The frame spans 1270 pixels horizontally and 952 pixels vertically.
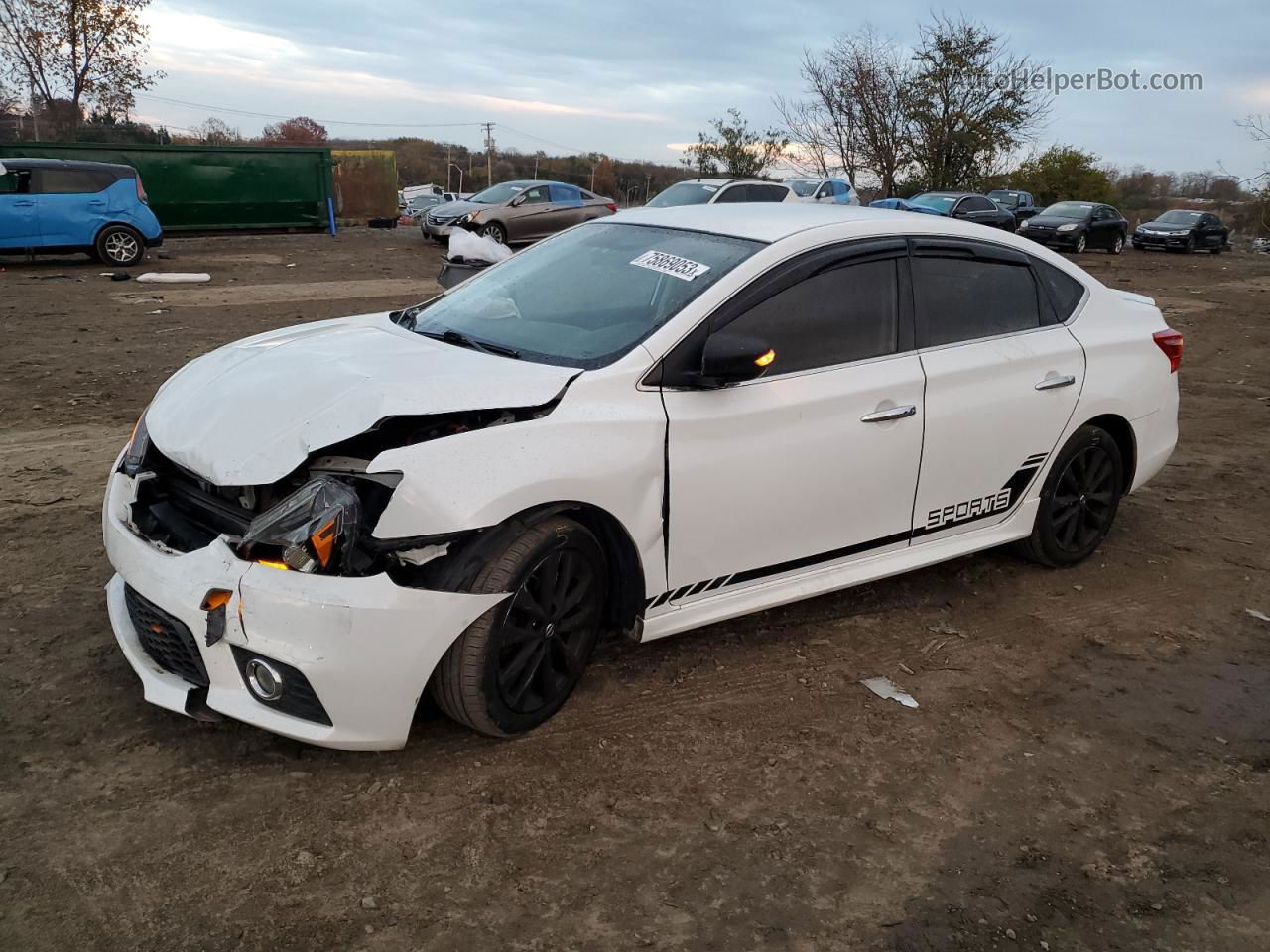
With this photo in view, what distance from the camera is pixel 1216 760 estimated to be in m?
3.29

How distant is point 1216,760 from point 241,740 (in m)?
3.18

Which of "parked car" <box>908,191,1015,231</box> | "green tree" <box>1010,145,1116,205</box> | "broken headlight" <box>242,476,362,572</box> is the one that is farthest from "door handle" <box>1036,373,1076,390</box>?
"green tree" <box>1010,145,1116,205</box>

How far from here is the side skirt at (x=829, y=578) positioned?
3395 millimetres

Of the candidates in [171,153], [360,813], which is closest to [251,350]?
[360,813]

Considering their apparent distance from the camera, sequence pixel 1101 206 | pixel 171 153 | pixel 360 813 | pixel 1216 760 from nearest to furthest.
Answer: pixel 360 813 → pixel 1216 760 → pixel 171 153 → pixel 1101 206

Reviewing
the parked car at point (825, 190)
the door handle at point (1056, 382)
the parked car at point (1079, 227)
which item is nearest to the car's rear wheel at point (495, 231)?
the parked car at point (825, 190)

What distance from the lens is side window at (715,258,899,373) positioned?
3510 millimetres

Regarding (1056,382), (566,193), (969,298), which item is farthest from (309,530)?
(566,193)

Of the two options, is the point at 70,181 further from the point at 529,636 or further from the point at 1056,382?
the point at 1056,382

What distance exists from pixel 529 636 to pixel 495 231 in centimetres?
1799

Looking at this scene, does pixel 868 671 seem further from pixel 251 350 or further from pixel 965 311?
pixel 251 350

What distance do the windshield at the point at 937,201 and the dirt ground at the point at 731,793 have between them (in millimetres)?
20933

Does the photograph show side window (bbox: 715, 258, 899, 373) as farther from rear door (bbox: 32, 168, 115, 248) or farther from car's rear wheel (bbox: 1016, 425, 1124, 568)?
rear door (bbox: 32, 168, 115, 248)

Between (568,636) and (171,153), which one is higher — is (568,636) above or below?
below
